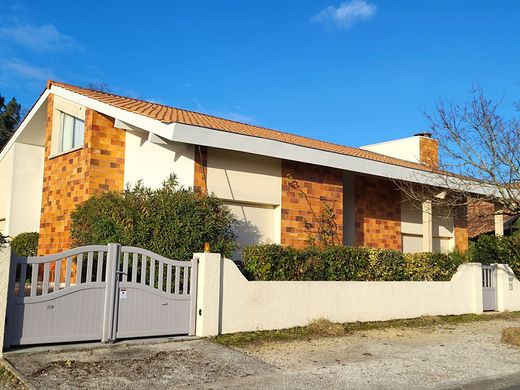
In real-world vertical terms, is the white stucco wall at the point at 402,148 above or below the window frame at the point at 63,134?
above

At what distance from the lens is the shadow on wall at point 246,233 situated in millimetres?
12797

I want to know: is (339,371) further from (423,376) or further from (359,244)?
(359,244)

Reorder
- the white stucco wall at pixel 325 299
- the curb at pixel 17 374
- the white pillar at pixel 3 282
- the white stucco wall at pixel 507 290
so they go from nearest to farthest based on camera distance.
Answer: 1. the curb at pixel 17 374
2. the white pillar at pixel 3 282
3. the white stucco wall at pixel 325 299
4. the white stucco wall at pixel 507 290

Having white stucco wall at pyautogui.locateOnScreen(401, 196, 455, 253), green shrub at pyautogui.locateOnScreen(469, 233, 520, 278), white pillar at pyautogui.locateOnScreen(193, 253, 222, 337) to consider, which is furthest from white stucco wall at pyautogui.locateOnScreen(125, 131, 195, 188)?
green shrub at pyautogui.locateOnScreen(469, 233, 520, 278)

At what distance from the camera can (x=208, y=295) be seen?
29.6 feet

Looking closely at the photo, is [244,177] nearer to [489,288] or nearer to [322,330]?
[322,330]

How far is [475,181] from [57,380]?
9.83m

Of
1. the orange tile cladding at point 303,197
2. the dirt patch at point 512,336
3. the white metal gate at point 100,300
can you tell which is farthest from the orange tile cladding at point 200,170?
the dirt patch at point 512,336

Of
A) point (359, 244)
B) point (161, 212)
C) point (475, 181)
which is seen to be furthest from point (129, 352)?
point (359, 244)

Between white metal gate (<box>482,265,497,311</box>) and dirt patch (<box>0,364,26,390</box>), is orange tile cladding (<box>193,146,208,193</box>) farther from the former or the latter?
white metal gate (<box>482,265,497,311</box>)

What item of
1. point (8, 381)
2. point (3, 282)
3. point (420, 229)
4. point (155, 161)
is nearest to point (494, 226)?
point (420, 229)

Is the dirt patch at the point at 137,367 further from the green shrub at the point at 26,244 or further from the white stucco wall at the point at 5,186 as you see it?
the white stucco wall at the point at 5,186

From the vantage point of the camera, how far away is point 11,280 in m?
7.38

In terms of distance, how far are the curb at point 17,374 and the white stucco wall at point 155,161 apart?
5968 mm
